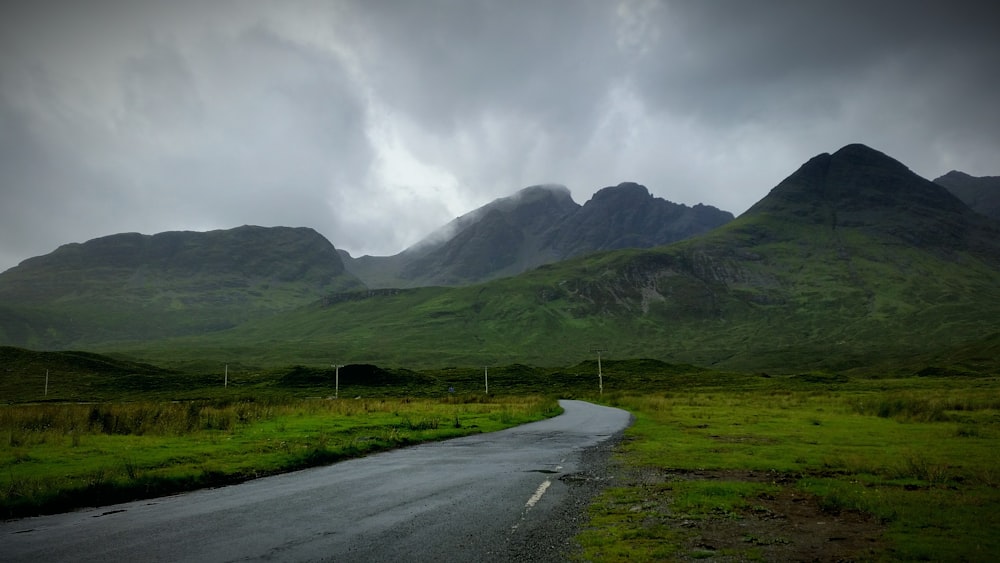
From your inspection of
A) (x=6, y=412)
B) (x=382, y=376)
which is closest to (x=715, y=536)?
(x=6, y=412)

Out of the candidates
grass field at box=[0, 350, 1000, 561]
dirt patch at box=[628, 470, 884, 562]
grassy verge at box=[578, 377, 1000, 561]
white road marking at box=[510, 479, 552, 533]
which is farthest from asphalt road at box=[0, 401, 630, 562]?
dirt patch at box=[628, 470, 884, 562]

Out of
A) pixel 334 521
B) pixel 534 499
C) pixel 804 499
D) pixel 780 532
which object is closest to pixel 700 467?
pixel 804 499

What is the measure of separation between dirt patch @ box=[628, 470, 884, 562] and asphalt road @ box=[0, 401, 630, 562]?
9.01 feet

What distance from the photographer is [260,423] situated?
39.2 m

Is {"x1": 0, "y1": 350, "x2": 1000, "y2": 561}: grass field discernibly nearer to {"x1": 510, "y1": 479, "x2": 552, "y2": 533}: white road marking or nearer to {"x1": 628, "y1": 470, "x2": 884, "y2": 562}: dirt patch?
{"x1": 628, "y1": 470, "x2": 884, "y2": 562}: dirt patch

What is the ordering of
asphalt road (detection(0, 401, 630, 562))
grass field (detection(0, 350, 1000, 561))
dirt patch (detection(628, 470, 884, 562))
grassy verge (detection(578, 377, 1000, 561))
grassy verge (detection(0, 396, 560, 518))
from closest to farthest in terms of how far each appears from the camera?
dirt patch (detection(628, 470, 884, 562)) → grassy verge (detection(578, 377, 1000, 561)) → asphalt road (detection(0, 401, 630, 562)) → grass field (detection(0, 350, 1000, 561)) → grassy verge (detection(0, 396, 560, 518))

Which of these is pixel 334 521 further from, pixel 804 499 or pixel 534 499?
pixel 804 499

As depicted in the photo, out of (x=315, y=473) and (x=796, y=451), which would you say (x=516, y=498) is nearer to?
(x=315, y=473)

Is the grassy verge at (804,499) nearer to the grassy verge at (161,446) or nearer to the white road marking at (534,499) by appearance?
the white road marking at (534,499)

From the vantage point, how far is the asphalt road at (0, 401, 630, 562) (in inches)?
418

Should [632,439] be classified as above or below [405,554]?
below

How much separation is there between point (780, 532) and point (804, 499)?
3989mm

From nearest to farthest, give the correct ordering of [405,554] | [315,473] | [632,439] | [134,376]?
[405,554] < [315,473] < [632,439] < [134,376]

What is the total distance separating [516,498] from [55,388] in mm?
135085
